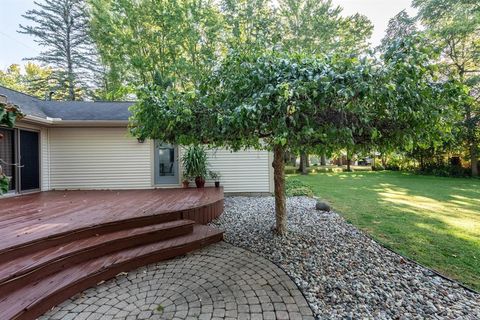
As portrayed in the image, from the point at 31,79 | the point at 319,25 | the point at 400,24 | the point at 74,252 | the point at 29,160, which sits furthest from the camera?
the point at 31,79

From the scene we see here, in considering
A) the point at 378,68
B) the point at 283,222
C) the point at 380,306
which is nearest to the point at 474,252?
the point at 380,306

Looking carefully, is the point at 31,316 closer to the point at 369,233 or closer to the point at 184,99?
the point at 184,99

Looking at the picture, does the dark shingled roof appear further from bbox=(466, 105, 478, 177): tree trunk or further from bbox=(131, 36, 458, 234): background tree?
bbox=(466, 105, 478, 177): tree trunk

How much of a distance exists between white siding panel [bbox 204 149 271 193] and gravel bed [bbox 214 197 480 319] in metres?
3.36

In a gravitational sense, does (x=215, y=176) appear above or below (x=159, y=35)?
below

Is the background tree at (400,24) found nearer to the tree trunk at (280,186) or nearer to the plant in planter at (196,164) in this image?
the plant in planter at (196,164)

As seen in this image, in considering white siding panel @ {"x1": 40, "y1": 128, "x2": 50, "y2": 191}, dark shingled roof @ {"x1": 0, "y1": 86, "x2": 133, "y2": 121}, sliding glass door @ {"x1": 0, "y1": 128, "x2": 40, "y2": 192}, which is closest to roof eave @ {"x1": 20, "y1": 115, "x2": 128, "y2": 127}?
dark shingled roof @ {"x1": 0, "y1": 86, "x2": 133, "y2": 121}

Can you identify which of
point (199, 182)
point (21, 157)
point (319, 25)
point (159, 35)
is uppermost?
point (319, 25)

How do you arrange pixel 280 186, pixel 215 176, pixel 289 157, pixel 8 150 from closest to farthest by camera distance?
pixel 280 186 < pixel 8 150 < pixel 215 176 < pixel 289 157

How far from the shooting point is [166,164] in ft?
27.1

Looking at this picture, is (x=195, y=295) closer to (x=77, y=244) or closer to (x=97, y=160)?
(x=77, y=244)

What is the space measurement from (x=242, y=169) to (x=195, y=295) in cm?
598

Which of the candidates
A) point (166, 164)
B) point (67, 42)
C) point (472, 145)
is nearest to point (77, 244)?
point (166, 164)

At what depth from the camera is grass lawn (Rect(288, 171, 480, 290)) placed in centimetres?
329
